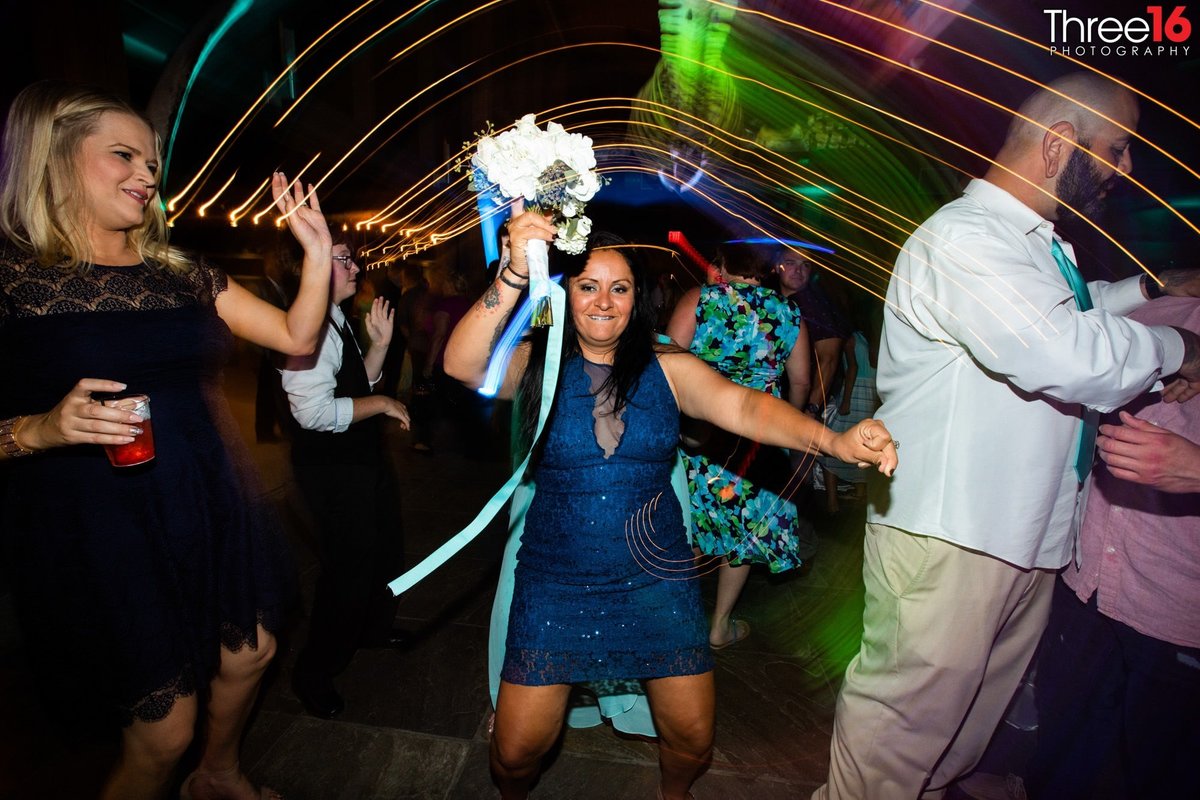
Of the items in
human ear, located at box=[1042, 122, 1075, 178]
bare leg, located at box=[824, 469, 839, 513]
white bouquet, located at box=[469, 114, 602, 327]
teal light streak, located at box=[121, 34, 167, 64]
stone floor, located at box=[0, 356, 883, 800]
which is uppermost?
teal light streak, located at box=[121, 34, 167, 64]

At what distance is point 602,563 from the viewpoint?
211cm

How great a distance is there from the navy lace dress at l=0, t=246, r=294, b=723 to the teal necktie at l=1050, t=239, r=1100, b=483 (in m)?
2.75

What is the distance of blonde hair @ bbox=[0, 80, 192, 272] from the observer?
1710 mm

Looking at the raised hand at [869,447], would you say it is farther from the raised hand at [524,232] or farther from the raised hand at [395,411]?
the raised hand at [395,411]

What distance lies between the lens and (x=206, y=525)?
1.92m

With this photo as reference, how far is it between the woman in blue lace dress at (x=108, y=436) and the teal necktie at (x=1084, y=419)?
2.49 metres

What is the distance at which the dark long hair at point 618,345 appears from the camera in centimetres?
222

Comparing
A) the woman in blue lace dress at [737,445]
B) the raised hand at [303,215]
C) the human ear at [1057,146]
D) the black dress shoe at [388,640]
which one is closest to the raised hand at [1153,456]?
the human ear at [1057,146]

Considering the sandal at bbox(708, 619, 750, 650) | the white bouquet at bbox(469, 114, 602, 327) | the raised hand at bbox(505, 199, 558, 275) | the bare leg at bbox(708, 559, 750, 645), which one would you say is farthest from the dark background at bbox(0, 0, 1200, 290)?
the sandal at bbox(708, 619, 750, 650)

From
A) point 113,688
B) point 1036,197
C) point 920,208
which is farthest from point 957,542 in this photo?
point 920,208

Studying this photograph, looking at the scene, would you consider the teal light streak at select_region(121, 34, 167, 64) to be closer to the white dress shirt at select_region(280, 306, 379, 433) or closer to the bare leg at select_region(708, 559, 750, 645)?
the white dress shirt at select_region(280, 306, 379, 433)

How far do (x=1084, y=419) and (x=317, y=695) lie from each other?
332 centimetres

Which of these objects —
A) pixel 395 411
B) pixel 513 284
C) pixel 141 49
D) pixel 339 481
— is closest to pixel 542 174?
pixel 513 284

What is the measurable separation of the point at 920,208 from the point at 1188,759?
7.37 m
